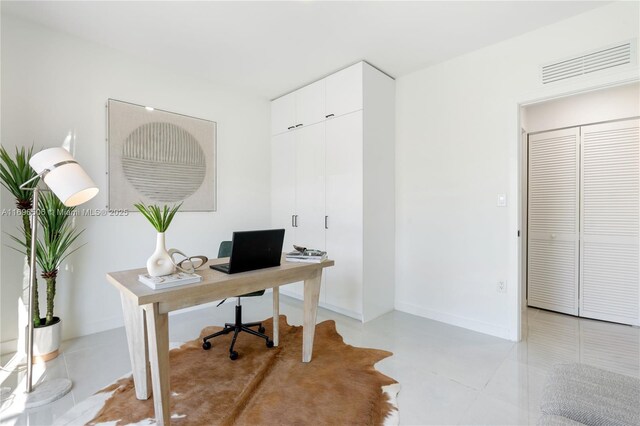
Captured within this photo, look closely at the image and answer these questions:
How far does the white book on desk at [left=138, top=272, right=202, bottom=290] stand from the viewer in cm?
145

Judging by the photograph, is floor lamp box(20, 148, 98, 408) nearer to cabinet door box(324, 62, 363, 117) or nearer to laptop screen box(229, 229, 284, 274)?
laptop screen box(229, 229, 284, 274)

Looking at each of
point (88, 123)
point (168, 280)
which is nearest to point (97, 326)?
point (88, 123)

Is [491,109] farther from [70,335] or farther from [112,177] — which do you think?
[70,335]

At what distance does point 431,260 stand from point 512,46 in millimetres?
2172

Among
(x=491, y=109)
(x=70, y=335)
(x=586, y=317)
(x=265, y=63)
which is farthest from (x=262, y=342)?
(x=586, y=317)

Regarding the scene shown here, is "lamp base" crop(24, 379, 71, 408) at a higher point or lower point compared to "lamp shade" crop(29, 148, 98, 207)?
lower

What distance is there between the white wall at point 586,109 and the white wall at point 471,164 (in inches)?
22.6

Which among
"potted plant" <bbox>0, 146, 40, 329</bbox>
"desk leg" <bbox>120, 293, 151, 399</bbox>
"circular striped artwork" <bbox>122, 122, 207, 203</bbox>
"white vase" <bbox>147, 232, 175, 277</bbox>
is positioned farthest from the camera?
"circular striped artwork" <bbox>122, 122, 207, 203</bbox>

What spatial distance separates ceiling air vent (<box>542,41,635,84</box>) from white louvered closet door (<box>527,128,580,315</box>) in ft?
3.76

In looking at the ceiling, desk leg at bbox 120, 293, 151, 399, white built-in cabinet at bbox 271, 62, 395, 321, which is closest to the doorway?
the ceiling

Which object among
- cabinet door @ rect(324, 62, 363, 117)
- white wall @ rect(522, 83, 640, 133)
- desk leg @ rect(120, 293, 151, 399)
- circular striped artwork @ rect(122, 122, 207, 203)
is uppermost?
cabinet door @ rect(324, 62, 363, 117)

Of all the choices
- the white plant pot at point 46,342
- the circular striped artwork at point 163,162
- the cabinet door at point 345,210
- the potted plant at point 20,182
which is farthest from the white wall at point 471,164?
the potted plant at point 20,182

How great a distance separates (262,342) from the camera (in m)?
2.58

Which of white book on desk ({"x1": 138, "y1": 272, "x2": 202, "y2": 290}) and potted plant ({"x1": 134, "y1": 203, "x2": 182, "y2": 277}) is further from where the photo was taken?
potted plant ({"x1": 134, "y1": 203, "x2": 182, "y2": 277})
